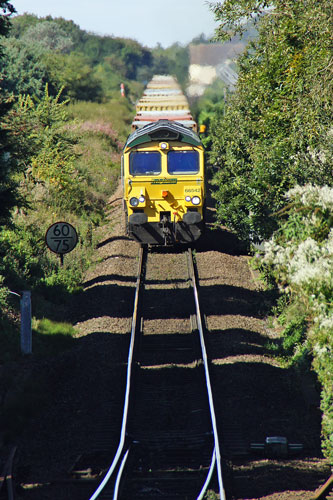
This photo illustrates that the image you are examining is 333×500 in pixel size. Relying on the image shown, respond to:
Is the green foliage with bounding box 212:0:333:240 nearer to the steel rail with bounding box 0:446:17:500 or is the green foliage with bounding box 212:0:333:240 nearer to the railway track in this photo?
the railway track

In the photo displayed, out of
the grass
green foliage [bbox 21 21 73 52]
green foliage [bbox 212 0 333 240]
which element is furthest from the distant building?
green foliage [bbox 21 21 73 52]

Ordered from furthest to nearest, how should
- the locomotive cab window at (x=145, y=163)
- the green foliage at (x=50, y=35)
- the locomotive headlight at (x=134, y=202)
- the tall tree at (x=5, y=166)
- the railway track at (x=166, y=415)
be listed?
the green foliage at (x=50, y=35)
the locomotive cab window at (x=145, y=163)
the locomotive headlight at (x=134, y=202)
the tall tree at (x=5, y=166)
the railway track at (x=166, y=415)

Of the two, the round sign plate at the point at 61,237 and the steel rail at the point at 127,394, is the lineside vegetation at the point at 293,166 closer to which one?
the steel rail at the point at 127,394

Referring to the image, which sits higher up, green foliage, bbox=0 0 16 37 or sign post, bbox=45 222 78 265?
green foliage, bbox=0 0 16 37

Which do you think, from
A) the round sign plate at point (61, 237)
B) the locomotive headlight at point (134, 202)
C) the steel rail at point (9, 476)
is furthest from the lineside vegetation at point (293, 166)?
the round sign plate at point (61, 237)

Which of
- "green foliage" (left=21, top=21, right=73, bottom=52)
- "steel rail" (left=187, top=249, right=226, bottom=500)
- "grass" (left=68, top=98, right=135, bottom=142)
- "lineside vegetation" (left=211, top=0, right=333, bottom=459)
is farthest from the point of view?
"green foliage" (left=21, top=21, right=73, bottom=52)

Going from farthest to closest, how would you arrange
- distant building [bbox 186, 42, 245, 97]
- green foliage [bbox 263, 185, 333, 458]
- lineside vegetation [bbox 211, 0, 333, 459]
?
distant building [bbox 186, 42, 245, 97] < lineside vegetation [bbox 211, 0, 333, 459] < green foliage [bbox 263, 185, 333, 458]

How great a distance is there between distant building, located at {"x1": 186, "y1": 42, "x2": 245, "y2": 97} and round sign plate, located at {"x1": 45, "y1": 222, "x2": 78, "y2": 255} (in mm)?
17502

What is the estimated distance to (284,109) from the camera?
13922 millimetres

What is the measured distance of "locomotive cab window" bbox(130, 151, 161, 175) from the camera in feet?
52.4

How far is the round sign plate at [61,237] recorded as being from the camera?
43.1ft

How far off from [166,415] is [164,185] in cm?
836

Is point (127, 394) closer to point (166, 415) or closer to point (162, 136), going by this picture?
point (166, 415)

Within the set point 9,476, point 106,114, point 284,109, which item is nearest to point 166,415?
point 9,476
